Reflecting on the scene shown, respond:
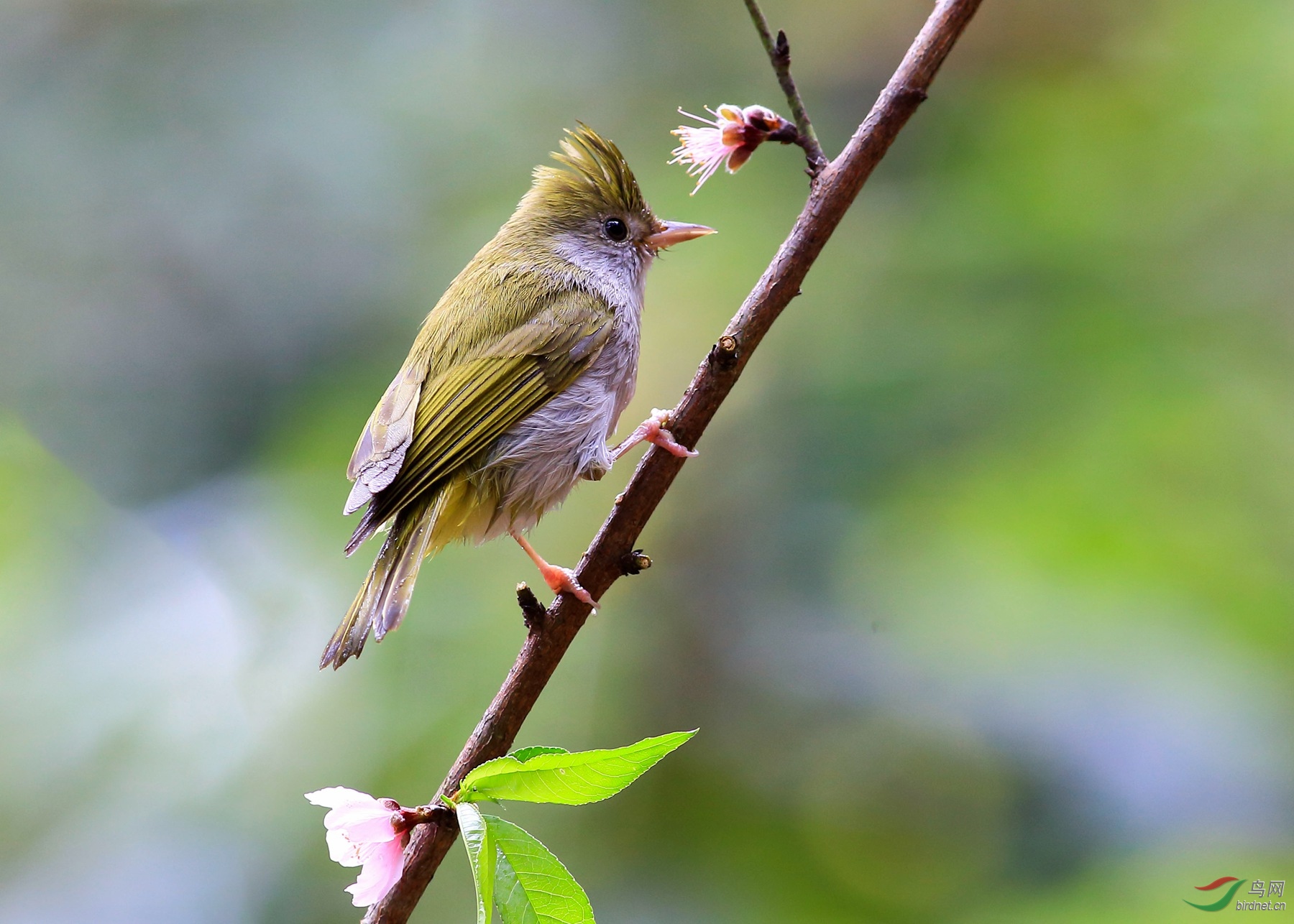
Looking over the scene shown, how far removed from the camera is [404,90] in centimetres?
505

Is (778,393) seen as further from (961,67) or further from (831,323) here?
(961,67)

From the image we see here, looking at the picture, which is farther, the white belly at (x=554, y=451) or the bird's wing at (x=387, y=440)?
the white belly at (x=554, y=451)

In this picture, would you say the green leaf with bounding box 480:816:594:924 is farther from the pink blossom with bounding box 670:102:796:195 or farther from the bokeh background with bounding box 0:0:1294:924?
the bokeh background with bounding box 0:0:1294:924

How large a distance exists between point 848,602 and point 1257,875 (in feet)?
4.59

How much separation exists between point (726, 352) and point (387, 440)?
1.06m

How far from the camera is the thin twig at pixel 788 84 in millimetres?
1718

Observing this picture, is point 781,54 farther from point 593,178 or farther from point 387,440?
point 593,178

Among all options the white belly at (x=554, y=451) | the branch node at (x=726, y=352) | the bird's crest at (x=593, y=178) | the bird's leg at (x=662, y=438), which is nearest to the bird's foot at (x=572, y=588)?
the bird's leg at (x=662, y=438)

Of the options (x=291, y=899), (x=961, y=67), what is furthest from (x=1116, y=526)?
(x=291, y=899)

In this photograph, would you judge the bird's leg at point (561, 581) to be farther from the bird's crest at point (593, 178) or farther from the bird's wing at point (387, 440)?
the bird's crest at point (593, 178)

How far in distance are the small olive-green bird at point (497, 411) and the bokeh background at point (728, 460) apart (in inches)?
41.1

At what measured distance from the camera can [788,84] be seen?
1.81m

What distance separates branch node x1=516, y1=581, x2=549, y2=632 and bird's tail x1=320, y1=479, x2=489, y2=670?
0.49 m

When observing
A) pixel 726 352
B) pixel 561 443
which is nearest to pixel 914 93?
pixel 726 352
